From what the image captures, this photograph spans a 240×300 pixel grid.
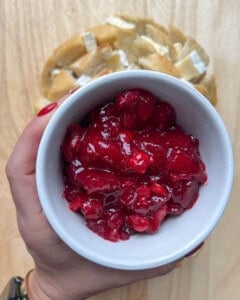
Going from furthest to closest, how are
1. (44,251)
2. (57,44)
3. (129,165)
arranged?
1. (57,44)
2. (44,251)
3. (129,165)

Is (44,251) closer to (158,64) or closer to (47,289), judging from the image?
(47,289)

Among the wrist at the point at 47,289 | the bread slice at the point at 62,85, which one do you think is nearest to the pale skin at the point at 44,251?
the wrist at the point at 47,289

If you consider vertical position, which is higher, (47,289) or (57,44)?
(57,44)

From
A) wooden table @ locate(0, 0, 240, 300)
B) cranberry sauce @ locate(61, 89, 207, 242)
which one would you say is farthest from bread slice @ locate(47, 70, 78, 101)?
cranberry sauce @ locate(61, 89, 207, 242)

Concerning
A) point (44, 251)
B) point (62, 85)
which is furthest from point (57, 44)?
Answer: point (44, 251)

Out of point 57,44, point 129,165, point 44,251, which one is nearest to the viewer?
point 129,165

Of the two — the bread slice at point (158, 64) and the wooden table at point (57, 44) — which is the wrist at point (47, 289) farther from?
the bread slice at point (158, 64)
